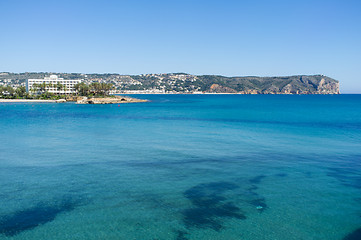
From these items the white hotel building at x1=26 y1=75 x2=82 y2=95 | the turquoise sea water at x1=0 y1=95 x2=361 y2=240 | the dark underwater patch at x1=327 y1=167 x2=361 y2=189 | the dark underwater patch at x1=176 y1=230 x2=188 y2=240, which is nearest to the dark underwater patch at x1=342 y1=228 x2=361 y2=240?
the turquoise sea water at x1=0 y1=95 x2=361 y2=240

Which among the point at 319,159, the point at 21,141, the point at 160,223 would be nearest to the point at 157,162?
the point at 160,223

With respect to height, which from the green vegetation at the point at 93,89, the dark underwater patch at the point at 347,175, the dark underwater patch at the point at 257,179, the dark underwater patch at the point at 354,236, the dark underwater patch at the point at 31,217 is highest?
the green vegetation at the point at 93,89

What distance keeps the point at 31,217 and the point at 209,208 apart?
7.03m

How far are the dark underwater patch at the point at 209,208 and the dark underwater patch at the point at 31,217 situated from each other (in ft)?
16.6

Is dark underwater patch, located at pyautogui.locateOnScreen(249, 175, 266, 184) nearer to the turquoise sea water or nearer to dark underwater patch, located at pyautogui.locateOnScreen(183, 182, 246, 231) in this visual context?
the turquoise sea water

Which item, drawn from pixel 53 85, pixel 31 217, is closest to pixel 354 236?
pixel 31 217

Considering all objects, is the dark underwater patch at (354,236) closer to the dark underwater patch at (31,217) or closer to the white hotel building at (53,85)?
the dark underwater patch at (31,217)

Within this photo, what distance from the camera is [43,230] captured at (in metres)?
10.1

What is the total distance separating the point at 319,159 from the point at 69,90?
17008 centimetres

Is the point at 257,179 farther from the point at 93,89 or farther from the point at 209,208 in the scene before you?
the point at 93,89

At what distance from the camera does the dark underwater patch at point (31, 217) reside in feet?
33.1

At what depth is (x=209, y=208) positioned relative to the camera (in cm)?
1180

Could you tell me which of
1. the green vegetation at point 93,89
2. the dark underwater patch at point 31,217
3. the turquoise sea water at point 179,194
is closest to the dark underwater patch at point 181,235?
the turquoise sea water at point 179,194

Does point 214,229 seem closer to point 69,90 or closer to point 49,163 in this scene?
point 49,163
